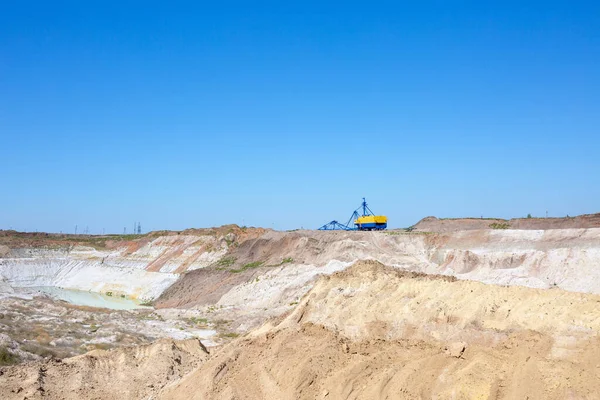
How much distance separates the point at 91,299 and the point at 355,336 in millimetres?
46882

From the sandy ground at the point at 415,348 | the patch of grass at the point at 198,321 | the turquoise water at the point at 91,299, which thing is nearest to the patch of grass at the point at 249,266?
the turquoise water at the point at 91,299

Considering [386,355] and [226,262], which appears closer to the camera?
[386,355]

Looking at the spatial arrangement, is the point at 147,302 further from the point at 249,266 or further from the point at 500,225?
the point at 500,225

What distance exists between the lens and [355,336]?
17.2 m

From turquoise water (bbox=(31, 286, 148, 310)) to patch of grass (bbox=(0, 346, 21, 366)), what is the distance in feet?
83.2

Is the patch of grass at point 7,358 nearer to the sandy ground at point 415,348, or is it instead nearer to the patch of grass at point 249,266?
the sandy ground at point 415,348

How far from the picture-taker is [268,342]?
18219 mm

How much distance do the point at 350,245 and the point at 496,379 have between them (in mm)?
37891

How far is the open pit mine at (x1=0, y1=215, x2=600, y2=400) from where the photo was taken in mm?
13617

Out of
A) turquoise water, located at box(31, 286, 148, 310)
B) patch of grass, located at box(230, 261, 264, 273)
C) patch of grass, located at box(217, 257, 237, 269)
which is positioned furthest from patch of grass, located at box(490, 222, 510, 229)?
turquoise water, located at box(31, 286, 148, 310)

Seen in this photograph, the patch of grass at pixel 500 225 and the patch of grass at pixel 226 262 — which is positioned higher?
the patch of grass at pixel 500 225

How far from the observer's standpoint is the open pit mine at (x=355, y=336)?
13.6 m

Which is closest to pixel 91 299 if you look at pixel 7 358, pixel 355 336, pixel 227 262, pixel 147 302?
pixel 147 302

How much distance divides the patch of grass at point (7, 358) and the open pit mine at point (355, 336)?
0.05 meters
